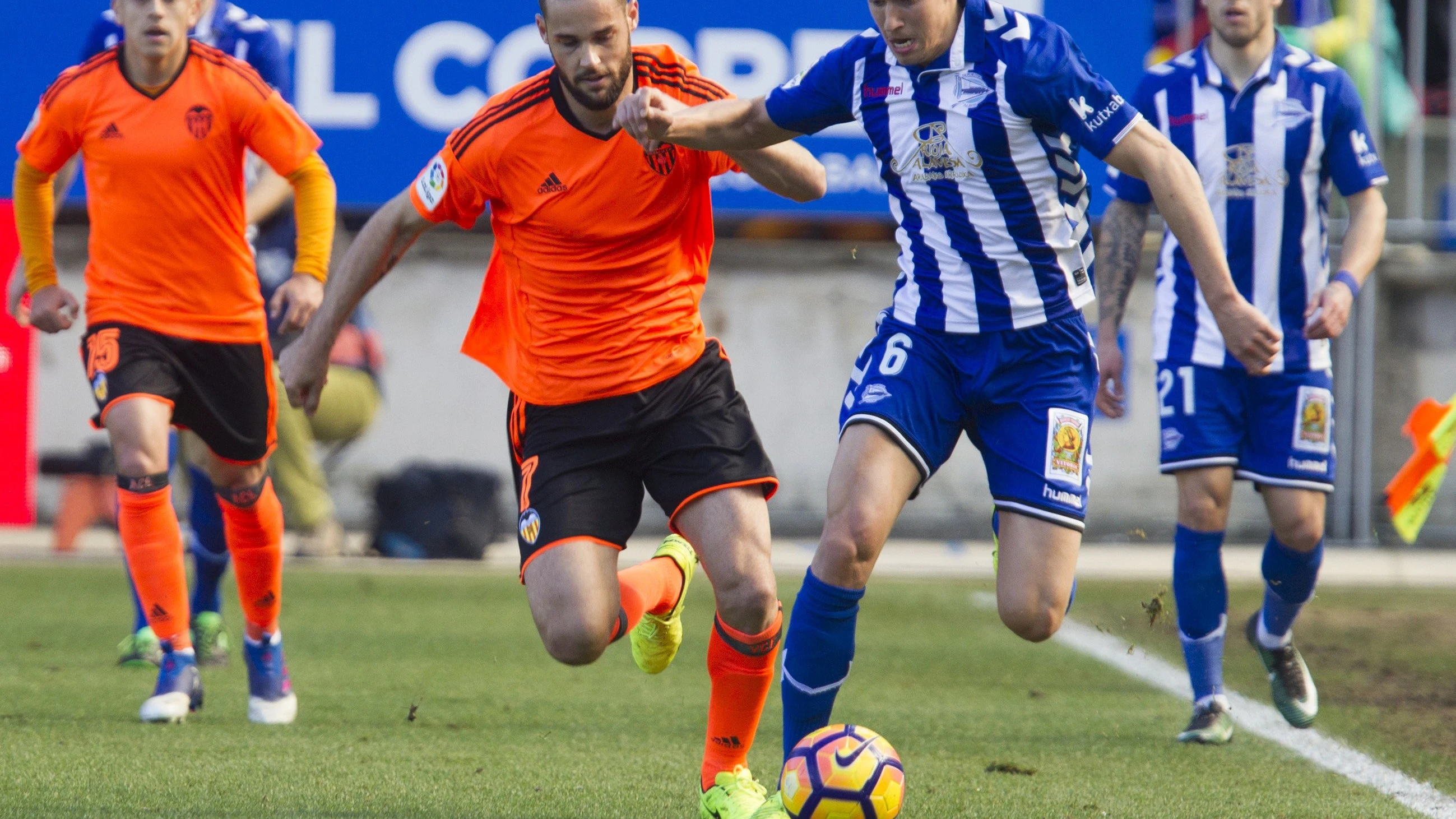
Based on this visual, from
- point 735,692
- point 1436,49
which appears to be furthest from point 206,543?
point 1436,49

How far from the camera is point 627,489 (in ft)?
14.1

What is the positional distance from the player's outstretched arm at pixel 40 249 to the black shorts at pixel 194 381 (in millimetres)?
130

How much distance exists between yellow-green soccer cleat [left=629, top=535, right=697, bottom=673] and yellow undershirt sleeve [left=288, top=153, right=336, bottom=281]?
151cm

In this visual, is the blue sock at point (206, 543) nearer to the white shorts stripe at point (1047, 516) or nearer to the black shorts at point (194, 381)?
the black shorts at point (194, 381)

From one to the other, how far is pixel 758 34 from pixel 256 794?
7804mm

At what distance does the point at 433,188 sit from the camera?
13.7 feet

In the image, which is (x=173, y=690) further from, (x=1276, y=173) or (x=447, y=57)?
(x=447, y=57)

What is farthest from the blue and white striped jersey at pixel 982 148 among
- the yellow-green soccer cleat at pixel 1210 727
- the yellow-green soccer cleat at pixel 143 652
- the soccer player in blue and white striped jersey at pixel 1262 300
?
the yellow-green soccer cleat at pixel 143 652

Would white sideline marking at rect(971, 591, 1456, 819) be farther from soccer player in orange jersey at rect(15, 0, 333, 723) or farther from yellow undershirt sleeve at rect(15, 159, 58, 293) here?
yellow undershirt sleeve at rect(15, 159, 58, 293)

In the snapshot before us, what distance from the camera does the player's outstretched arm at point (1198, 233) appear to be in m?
3.83

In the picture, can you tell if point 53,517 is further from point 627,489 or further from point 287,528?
point 627,489

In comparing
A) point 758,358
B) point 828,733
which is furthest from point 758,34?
point 828,733

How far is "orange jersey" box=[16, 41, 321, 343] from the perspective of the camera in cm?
530

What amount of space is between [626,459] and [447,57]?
7.25 m
